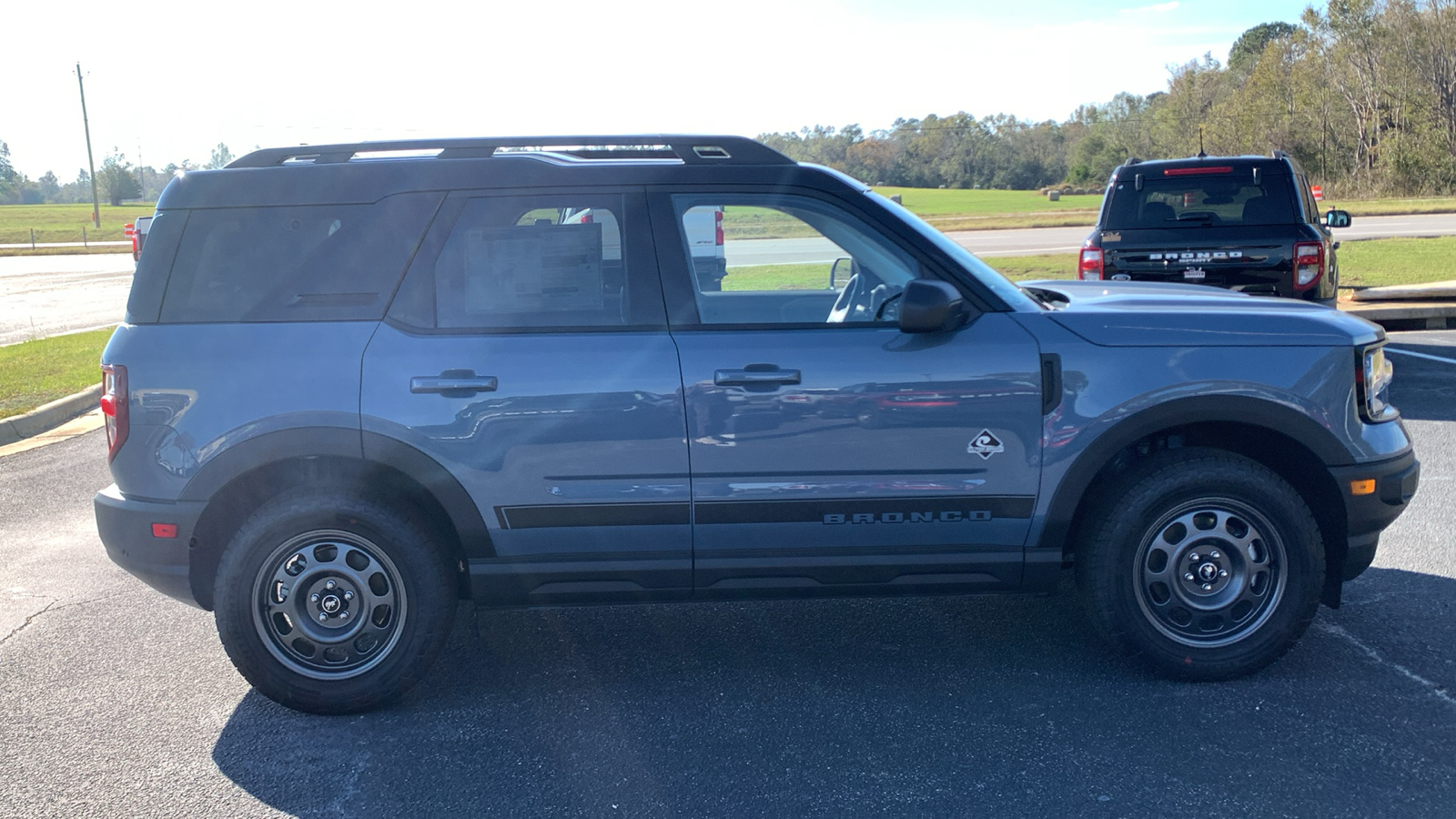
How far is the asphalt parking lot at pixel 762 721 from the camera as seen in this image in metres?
3.25

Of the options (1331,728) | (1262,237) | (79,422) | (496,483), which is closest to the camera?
(1331,728)

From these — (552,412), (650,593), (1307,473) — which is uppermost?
(552,412)

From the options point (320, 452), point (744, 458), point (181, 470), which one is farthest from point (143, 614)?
point (744, 458)

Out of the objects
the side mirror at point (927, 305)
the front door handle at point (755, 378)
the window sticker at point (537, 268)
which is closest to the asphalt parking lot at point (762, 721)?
the front door handle at point (755, 378)

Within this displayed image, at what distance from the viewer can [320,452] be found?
3.78 metres

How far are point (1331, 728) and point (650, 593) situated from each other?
228 cm

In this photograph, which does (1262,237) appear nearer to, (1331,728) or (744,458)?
(1331,728)

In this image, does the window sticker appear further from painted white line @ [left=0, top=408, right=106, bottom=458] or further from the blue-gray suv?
painted white line @ [left=0, top=408, right=106, bottom=458]

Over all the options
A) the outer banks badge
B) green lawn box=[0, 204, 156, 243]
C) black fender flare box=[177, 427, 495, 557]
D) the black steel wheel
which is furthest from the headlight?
green lawn box=[0, 204, 156, 243]

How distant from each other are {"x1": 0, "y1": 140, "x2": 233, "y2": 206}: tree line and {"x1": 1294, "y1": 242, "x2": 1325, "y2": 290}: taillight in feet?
161

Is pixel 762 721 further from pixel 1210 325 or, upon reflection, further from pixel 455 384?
pixel 1210 325

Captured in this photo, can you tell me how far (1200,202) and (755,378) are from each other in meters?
6.22

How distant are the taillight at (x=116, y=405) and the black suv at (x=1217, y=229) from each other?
690cm

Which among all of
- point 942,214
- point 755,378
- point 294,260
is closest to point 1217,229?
point 755,378
